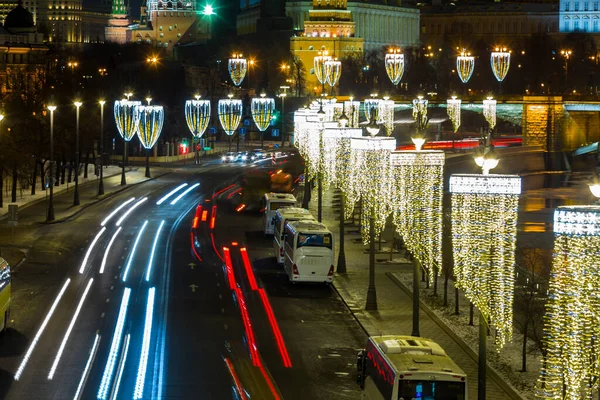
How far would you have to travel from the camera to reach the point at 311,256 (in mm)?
49719

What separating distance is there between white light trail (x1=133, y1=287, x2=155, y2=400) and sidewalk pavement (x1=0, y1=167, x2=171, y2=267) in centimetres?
1132

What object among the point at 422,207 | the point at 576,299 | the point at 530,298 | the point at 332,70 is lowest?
the point at 530,298

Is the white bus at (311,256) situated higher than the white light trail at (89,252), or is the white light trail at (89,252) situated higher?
the white bus at (311,256)

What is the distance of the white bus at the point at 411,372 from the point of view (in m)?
26.2

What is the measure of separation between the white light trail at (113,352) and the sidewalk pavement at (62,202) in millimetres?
→ 11502

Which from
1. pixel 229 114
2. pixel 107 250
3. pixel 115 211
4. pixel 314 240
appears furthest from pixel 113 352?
pixel 229 114

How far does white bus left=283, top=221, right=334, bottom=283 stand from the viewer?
49.7 metres

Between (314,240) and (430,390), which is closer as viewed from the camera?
(430,390)

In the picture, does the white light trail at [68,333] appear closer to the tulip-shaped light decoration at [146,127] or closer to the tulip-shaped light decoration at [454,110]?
the tulip-shaped light decoration at [146,127]

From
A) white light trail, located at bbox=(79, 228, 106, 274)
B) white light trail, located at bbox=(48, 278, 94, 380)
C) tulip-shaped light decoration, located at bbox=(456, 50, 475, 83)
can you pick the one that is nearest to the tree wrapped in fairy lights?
white light trail, located at bbox=(48, 278, 94, 380)

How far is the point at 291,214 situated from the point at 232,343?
18.8 meters

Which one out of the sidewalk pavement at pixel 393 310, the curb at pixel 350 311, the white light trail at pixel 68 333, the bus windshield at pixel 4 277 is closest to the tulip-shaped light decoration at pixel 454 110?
the sidewalk pavement at pixel 393 310

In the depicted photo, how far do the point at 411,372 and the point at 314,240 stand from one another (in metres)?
Result: 24.0

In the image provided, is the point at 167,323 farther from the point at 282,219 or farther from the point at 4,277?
the point at 282,219
